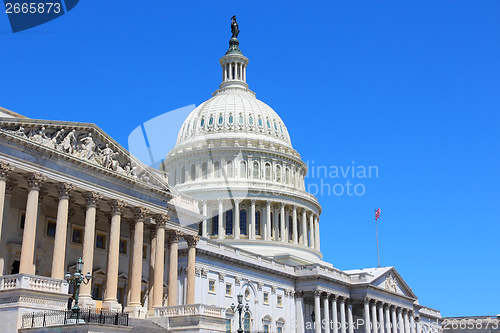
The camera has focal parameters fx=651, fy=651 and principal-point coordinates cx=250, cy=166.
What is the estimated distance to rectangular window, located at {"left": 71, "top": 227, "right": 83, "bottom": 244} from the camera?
178 ft

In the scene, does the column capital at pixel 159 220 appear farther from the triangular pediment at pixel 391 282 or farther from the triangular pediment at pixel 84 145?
the triangular pediment at pixel 391 282

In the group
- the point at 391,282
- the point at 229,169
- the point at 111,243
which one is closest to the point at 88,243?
the point at 111,243

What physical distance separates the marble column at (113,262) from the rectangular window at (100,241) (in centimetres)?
546

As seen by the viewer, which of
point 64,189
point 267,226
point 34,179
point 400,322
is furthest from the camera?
point 400,322

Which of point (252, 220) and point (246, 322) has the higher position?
point (252, 220)

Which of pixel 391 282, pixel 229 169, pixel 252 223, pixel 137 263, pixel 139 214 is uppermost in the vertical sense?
pixel 229 169

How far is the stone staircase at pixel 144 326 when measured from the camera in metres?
45.7

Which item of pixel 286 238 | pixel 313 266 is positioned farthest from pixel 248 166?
pixel 313 266

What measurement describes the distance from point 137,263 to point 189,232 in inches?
345

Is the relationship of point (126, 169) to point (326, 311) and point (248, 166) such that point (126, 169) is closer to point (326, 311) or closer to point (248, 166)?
point (326, 311)

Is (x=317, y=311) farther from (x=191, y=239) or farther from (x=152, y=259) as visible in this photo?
(x=152, y=259)

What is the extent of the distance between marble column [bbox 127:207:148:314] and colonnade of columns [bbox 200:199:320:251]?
46567 millimetres

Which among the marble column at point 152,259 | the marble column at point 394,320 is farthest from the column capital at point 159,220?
the marble column at point 394,320

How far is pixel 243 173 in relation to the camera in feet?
349
